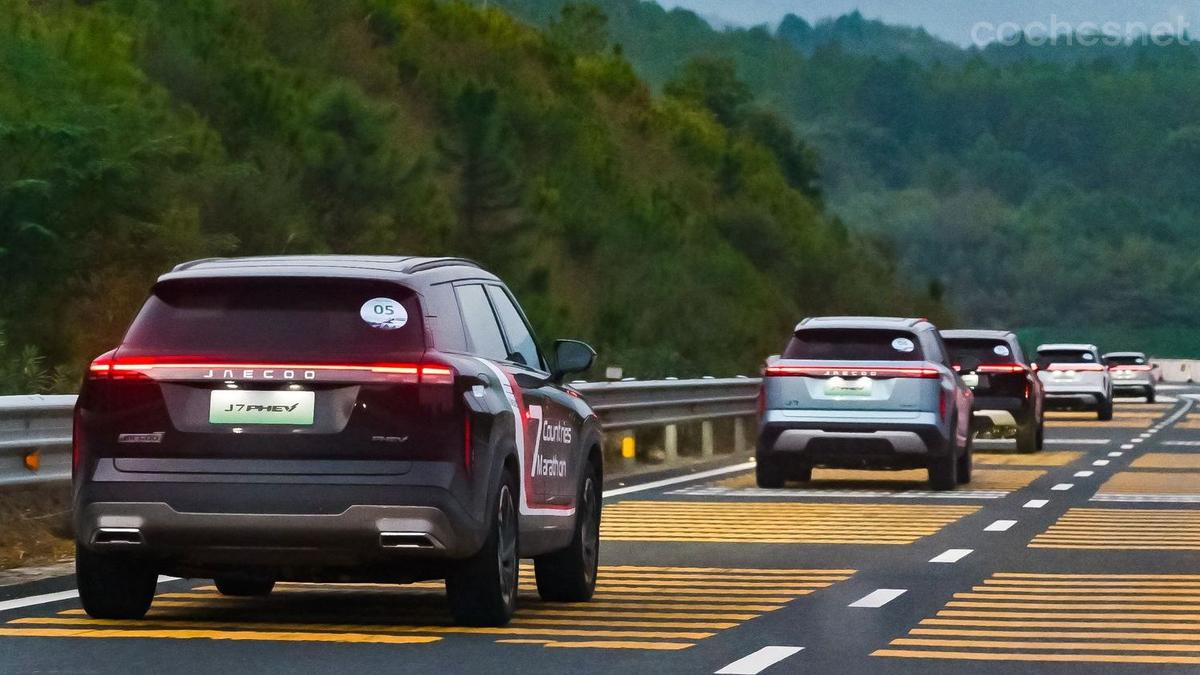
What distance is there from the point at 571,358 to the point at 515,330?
0.30 metres

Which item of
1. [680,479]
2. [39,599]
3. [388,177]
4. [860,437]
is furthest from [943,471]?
[388,177]

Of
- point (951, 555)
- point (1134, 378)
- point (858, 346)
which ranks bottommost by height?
point (1134, 378)

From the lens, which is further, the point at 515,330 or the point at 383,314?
the point at 515,330

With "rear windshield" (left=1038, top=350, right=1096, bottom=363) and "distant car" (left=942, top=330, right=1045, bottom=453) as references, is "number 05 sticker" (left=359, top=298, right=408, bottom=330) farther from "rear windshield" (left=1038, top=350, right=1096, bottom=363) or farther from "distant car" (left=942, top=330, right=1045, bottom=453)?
"rear windshield" (left=1038, top=350, right=1096, bottom=363)

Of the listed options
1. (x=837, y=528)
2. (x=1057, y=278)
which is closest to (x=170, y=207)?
(x=837, y=528)

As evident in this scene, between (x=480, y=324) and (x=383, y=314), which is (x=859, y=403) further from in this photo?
(x=383, y=314)

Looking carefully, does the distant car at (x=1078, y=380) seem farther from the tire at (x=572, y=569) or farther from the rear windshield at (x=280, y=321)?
the rear windshield at (x=280, y=321)

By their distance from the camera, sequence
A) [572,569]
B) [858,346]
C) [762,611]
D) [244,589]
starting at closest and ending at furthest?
[762,611], [572,569], [244,589], [858,346]

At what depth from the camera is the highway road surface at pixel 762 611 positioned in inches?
388

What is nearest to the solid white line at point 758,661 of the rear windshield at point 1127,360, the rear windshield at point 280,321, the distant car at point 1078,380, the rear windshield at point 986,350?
the rear windshield at point 280,321

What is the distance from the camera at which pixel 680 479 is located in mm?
24750

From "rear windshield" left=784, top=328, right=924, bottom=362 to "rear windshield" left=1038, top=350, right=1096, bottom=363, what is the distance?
28.0 metres

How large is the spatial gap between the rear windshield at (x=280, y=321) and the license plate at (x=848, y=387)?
1242 cm

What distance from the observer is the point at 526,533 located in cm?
1158
